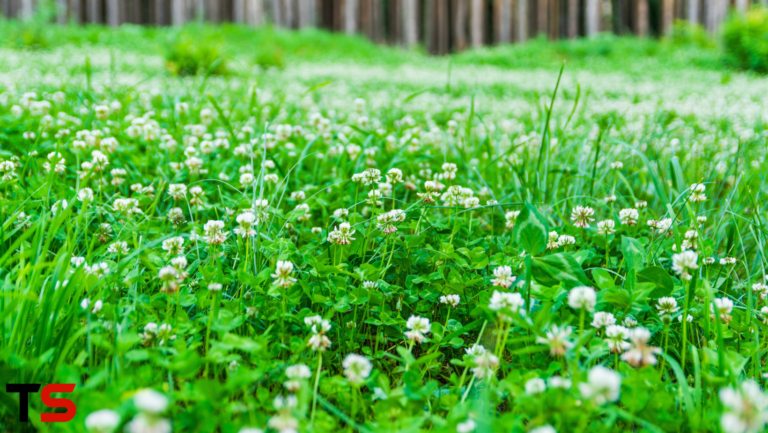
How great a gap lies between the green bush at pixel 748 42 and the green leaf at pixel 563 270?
11.6 meters

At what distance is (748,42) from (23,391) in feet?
43.5

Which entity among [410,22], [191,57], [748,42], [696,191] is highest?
[410,22]

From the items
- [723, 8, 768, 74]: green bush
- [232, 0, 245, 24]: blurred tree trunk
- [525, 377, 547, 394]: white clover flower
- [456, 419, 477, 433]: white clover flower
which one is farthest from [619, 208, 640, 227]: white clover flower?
[232, 0, 245, 24]: blurred tree trunk

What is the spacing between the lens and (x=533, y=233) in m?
1.61

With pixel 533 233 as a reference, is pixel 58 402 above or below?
below

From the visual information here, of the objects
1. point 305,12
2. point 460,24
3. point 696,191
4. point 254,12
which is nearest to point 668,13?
point 460,24

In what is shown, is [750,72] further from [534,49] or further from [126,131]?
[126,131]

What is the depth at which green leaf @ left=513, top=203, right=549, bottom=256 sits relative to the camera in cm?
161

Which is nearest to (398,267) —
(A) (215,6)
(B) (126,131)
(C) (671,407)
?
(C) (671,407)

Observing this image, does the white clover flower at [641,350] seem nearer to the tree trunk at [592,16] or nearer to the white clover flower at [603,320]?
the white clover flower at [603,320]

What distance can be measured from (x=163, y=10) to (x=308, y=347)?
17349mm

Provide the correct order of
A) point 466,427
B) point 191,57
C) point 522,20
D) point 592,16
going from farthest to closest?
point 522,20, point 592,16, point 191,57, point 466,427

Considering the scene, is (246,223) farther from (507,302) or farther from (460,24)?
(460,24)

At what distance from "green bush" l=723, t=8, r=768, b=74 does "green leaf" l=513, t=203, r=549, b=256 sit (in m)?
11.6
